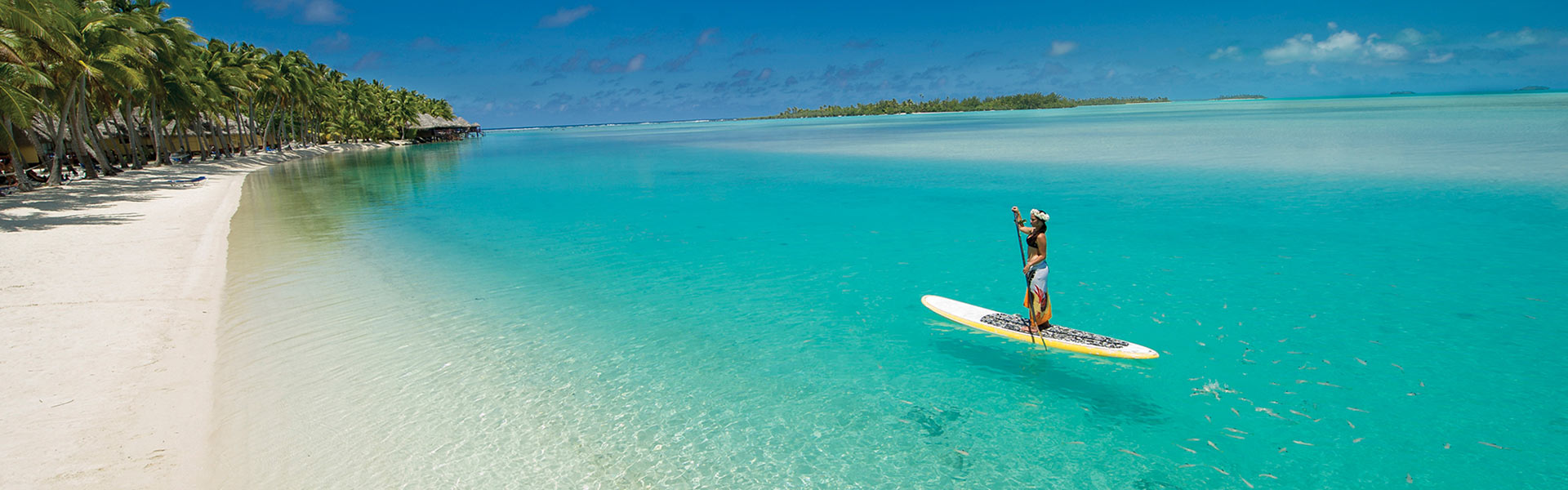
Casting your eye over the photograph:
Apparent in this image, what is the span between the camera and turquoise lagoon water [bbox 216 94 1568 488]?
7109 millimetres

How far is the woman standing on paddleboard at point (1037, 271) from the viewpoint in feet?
31.0

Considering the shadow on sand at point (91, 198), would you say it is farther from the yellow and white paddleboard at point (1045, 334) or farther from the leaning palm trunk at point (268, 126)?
the yellow and white paddleboard at point (1045, 334)

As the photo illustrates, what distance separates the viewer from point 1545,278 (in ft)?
43.1

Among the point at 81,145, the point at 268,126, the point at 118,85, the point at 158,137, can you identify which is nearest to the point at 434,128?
the point at 268,126

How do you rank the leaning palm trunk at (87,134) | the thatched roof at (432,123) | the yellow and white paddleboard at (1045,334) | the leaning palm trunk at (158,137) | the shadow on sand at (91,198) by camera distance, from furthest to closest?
1. the thatched roof at (432,123)
2. the leaning palm trunk at (158,137)
3. the leaning palm trunk at (87,134)
4. the shadow on sand at (91,198)
5. the yellow and white paddleboard at (1045,334)

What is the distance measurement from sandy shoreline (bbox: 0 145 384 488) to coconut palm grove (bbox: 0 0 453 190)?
764 centimetres

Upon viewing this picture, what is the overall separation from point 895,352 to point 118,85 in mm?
38106

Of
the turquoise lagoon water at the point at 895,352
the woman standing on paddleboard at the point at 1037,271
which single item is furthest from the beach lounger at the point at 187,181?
the woman standing on paddleboard at the point at 1037,271

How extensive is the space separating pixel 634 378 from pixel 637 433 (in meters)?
1.59

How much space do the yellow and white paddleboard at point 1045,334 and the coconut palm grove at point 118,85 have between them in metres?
27.7

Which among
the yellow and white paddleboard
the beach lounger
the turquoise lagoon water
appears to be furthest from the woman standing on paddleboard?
the beach lounger

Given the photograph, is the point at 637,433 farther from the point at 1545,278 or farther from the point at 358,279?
the point at 1545,278

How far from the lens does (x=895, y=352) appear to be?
10.2 m

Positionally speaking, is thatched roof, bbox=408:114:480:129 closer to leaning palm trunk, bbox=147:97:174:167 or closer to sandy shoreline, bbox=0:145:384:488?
leaning palm trunk, bbox=147:97:174:167
